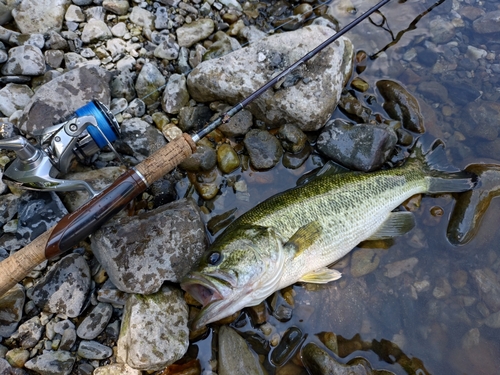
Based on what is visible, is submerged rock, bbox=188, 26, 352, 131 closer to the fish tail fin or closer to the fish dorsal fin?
the fish dorsal fin

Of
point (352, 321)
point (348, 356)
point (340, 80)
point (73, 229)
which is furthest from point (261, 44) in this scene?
point (348, 356)

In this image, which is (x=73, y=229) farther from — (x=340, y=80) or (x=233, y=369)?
(x=340, y=80)

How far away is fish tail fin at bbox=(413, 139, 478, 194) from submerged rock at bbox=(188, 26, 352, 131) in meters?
1.21

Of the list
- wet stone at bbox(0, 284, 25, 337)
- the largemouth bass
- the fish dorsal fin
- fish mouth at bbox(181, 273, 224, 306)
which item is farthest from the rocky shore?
fish mouth at bbox(181, 273, 224, 306)

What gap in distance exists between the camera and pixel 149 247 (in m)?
3.48

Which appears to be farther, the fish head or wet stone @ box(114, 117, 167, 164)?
wet stone @ box(114, 117, 167, 164)

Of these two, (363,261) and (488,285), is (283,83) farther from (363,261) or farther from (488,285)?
(488,285)

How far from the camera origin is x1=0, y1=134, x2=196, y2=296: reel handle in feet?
9.96

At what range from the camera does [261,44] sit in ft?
14.0

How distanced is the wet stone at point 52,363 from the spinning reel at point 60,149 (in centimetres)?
147

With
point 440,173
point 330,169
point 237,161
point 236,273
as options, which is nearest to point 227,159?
point 237,161

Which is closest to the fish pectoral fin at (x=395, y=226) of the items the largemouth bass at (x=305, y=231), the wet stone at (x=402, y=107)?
the largemouth bass at (x=305, y=231)

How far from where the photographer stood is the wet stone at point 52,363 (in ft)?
10.5

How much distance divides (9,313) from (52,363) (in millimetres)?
632
